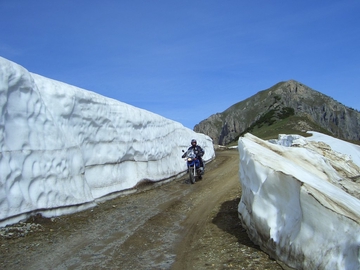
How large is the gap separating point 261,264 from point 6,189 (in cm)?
521

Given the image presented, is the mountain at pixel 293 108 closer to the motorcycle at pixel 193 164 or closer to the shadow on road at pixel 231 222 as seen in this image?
the motorcycle at pixel 193 164

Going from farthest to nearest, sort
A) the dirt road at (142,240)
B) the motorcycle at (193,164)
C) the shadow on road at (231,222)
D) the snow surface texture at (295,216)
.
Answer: the motorcycle at (193,164) < the shadow on road at (231,222) < the dirt road at (142,240) < the snow surface texture at (295,216)

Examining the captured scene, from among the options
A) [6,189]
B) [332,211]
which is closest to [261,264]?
[332,211]

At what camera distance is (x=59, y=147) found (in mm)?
9570

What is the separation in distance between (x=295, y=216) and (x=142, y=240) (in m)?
3.13

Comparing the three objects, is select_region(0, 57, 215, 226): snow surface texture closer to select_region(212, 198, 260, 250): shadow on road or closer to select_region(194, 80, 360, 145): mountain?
select_region(212, 198, 260, 250): shadow on road

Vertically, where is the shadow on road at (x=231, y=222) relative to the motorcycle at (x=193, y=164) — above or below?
below

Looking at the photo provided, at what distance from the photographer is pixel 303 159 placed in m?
9.52

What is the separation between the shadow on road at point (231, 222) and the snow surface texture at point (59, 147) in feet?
11.6

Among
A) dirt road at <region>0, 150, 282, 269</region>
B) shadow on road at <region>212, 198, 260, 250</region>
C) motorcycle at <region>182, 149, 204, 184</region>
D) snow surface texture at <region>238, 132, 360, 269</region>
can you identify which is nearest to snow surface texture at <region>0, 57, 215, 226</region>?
dirt road at <region>0, 150, 282, 269</region>

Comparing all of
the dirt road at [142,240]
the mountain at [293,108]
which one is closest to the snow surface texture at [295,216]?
the dirt road at [142,240]

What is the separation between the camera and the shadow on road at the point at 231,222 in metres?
7.17

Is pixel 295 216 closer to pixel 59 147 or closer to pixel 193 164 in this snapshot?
pixel 59 147

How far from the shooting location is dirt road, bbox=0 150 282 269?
5977 mm
